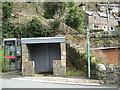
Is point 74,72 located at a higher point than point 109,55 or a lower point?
lower

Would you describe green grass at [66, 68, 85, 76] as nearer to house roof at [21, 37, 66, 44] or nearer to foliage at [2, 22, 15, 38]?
house roof at [21, 37, 66, 44]

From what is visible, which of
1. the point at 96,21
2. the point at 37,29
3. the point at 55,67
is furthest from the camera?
the point at 96,21

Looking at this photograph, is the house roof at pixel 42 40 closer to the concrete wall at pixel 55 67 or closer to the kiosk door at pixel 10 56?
the concrete wall at pixel 55 67

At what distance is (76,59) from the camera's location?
911 cm

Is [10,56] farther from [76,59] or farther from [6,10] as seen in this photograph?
[6,10]

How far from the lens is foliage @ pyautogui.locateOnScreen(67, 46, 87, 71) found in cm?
821

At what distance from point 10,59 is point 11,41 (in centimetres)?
122

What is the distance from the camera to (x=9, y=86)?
639 cm

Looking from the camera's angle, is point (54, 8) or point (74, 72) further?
point (54, 8)

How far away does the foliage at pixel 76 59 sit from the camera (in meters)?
8.21

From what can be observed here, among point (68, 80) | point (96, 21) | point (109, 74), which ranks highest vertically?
point (96, 21)

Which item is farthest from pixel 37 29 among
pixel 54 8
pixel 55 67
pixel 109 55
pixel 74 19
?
pixel 109 55

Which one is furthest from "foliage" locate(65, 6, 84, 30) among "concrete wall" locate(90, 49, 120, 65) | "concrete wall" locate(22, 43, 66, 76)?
"concrete wall" locate(22, 43, 66, 76)

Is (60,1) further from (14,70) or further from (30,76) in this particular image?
(30,76)
